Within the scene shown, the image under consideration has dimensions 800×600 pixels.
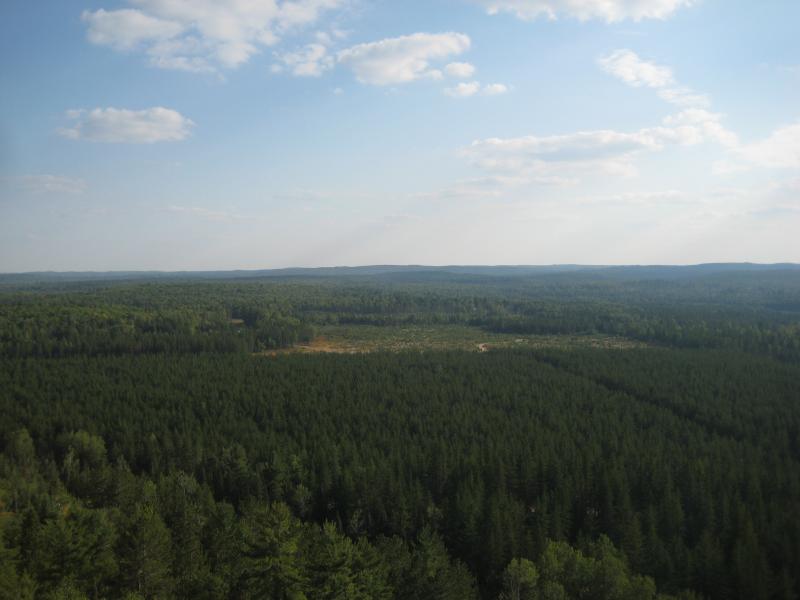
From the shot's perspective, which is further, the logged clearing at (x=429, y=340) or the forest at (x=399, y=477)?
the logged clearing at (x=429, y=340)

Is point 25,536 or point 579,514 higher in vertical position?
point 25,536

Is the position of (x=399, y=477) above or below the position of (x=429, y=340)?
below

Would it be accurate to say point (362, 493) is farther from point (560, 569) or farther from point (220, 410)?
point (220, 410)

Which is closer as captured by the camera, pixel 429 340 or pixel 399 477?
pixel 399 477

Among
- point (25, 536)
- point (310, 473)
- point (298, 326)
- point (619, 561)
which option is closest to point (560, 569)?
point (619, 561)
